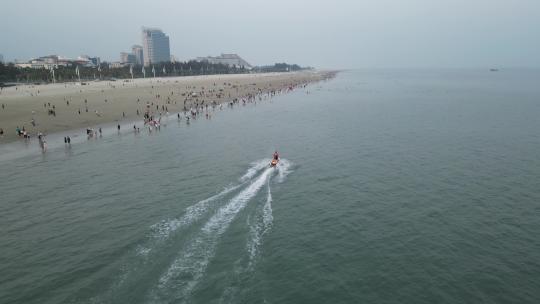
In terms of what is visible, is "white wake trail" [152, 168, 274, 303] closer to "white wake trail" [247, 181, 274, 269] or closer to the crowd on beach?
"white wake trail" [247, 181, 274, 269]

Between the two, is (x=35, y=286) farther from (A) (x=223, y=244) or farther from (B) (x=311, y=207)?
(B) (x=311, y=207)

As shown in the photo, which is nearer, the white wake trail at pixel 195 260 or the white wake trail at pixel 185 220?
the white wake trail at pixel 195 260

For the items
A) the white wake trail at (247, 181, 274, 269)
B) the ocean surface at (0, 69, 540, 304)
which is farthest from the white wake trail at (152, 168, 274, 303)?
the white wake trail at (247, 181, 274, 269)

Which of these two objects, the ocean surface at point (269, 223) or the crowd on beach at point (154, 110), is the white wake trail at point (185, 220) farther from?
the crowd on beach at point (154, 110)

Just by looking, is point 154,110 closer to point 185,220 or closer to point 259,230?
point 185,220

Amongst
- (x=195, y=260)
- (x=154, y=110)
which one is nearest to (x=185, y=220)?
(x=195, y=260)

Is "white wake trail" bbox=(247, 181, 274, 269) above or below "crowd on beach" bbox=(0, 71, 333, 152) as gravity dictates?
below

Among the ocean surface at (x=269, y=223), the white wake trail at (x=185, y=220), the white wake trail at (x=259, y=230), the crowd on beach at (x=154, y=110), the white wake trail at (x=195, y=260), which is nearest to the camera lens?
the white wake trail at (x=195, y=260)

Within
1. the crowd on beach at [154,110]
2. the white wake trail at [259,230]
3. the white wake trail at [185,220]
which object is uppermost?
the crowd on beach at [154,110]

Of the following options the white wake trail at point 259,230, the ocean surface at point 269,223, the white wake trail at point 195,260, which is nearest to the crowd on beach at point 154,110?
the ocean surface at point 269,223
